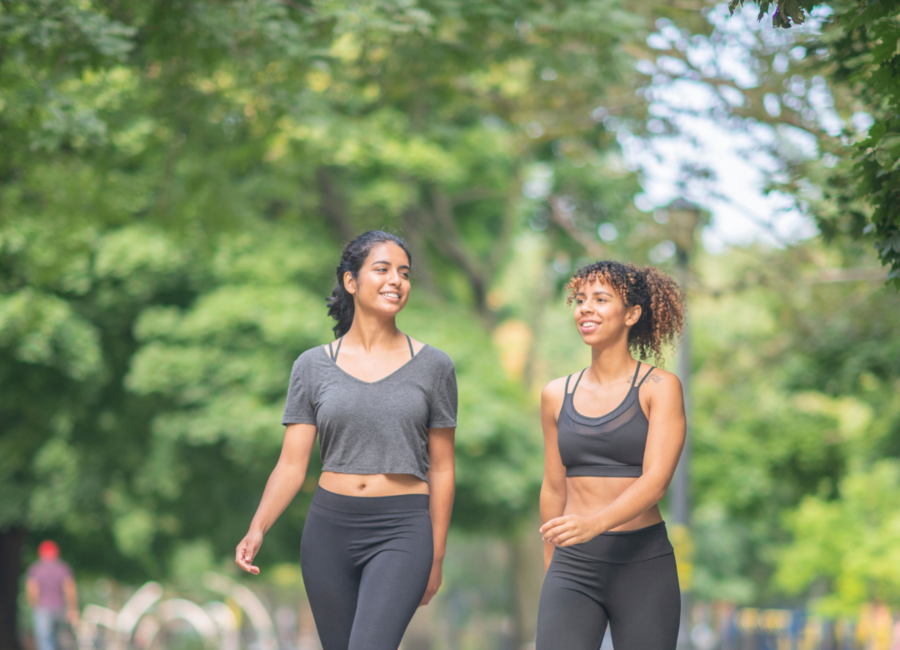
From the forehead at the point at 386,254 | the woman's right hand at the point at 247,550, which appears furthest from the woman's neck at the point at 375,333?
the woman's right hand at the point at 247,550

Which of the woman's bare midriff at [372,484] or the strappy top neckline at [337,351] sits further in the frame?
the strappy top neckline at [337,351]

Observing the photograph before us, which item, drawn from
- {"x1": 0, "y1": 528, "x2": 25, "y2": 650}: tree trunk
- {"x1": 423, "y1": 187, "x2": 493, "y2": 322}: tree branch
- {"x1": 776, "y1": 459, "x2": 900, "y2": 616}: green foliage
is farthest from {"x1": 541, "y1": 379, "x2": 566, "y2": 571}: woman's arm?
{"x1": 776, "y1": 459, "x2": 900, "y2": 616}: green foliage

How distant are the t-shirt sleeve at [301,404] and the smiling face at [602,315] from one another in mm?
1080

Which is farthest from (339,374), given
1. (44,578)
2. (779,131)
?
(44,578)

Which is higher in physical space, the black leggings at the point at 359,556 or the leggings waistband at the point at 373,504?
the leggings waistband at the point at 373,504

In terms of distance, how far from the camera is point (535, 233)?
1861 centimetres

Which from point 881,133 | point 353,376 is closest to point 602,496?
point 353,376

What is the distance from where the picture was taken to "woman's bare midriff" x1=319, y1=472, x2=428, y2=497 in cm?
407

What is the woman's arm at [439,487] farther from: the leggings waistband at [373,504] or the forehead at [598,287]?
the forehead at [598,287]

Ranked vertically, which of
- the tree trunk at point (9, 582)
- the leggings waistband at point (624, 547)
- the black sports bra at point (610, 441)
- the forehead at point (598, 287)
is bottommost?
the tree trunk at point (9, 582)

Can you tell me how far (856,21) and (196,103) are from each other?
6.64 meters

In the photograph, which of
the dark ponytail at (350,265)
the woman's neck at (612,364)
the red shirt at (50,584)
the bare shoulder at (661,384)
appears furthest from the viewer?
the red shirt at (50,584)

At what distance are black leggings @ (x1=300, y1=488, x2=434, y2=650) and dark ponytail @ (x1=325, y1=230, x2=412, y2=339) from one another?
30.2 inches

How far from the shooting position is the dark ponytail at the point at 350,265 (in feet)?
14.4
